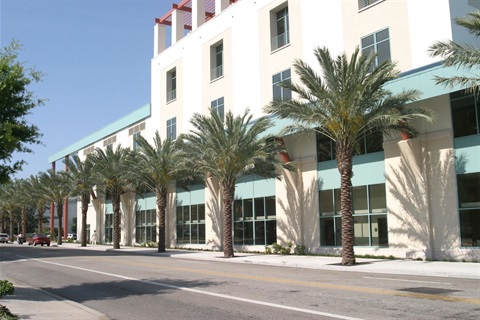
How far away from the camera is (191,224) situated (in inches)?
1622

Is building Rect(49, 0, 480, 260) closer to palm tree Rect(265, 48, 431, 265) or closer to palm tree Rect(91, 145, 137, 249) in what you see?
palm tree Rect(265, 48, 431, 265)

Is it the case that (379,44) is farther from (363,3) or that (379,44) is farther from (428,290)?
(428,290)

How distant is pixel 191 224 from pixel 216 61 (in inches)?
554

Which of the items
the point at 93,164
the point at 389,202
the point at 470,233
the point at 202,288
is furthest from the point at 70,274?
the point at 93,164

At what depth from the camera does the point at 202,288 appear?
46.1ft

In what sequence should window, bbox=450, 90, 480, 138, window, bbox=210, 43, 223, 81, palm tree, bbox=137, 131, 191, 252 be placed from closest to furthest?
window, bbox=450, 90, 480, 138 < palm tree, bbox=137, 131, 191, 252 < window, bbox=210, 43, 223, 81

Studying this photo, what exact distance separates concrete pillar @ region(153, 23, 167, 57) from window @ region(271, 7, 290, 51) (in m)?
18.2

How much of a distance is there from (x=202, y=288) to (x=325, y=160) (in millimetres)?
16686

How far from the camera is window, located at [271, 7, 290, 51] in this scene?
32125 millimetres

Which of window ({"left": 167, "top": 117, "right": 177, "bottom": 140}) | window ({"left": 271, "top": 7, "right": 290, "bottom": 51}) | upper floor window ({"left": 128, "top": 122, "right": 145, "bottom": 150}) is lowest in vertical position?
window ({"left": 167, "top": 117, "right": 177, "bottom": 140})

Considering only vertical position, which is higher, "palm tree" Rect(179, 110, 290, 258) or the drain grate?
"palm tree" Rect(179, 110, 290, 258)

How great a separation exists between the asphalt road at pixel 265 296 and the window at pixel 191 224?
70.2 feet

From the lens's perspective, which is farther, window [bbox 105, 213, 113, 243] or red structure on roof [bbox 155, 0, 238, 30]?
window [bbox 105, 213, 113, 243]

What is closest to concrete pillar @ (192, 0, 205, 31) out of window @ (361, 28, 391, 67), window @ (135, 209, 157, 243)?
window @ (135, 209, 157, 243)
